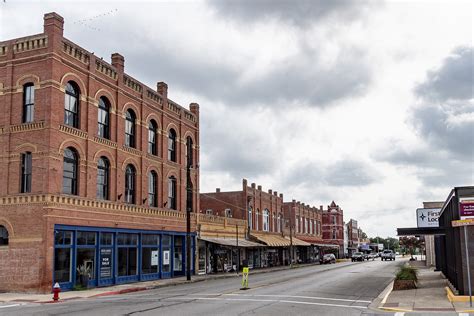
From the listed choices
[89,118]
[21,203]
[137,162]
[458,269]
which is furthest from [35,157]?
[458,269]

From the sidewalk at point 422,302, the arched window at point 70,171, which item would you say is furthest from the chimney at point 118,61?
the sidewalk at point 422,302

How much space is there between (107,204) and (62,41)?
9560 mm

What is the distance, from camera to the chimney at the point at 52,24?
28094 mm

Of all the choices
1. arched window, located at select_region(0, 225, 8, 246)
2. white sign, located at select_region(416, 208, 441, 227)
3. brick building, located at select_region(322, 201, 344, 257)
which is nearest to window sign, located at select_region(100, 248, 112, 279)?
arched window, located at select_region(0, 225, 8, 246)

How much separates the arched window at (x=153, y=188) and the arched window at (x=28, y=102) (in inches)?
438

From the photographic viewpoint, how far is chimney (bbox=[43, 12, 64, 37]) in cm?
2809

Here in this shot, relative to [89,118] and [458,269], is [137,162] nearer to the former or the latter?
[89,118]

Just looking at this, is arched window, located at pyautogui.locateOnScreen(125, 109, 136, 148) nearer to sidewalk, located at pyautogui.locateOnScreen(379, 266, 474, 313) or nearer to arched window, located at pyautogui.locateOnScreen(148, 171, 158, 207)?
arched window, located at pyautogui.locateOnScreen(148, 171, 158, 207)

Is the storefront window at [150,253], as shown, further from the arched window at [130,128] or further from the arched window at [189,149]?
the arched window at [189,149]

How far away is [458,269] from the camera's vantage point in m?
19.7

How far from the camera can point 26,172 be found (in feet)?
92.0

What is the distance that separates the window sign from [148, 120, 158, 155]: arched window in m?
9.29

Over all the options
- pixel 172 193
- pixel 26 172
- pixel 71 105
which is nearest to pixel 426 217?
pixel 172 193

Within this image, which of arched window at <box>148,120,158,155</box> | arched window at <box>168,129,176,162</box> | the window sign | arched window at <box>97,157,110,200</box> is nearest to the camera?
the window sign
